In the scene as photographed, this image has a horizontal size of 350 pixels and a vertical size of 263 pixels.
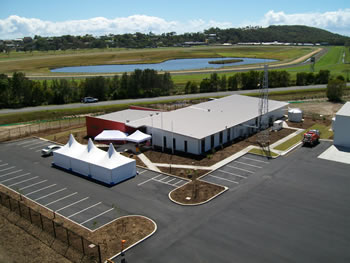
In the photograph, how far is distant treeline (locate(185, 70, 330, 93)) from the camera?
95000 mm

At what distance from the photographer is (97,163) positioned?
36031 mm

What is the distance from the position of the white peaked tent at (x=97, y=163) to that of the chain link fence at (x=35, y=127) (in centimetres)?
1870

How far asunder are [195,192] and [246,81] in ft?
234

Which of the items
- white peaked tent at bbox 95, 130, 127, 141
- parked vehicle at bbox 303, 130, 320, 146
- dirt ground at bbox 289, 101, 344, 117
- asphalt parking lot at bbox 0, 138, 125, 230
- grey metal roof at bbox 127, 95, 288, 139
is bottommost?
asphalt parking lot at bbox 0, 138, 125, 230

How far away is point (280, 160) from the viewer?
4038 cm

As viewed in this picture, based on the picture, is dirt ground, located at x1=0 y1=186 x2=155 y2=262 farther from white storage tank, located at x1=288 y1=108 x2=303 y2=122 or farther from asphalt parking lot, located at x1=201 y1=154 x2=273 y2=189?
white storage tank, located at x1=288 y1=108 x2=303 y2=122

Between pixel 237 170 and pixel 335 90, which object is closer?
pixel 237 170

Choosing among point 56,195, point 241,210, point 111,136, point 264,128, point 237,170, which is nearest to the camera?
point 241,210

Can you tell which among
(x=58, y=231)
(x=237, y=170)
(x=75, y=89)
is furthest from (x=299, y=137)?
(x=75, y=89)

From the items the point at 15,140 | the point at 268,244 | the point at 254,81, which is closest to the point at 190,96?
the point at 254,81

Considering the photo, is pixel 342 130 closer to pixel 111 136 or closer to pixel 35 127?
pixel 111 136

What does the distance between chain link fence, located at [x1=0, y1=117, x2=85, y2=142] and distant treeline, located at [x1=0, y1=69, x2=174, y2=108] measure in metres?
20.9

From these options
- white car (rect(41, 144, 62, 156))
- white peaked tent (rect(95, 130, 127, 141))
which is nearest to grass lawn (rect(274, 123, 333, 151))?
white peaked tent (rect(95, 130, 127, 141))

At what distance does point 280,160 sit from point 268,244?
1822 centimetres
